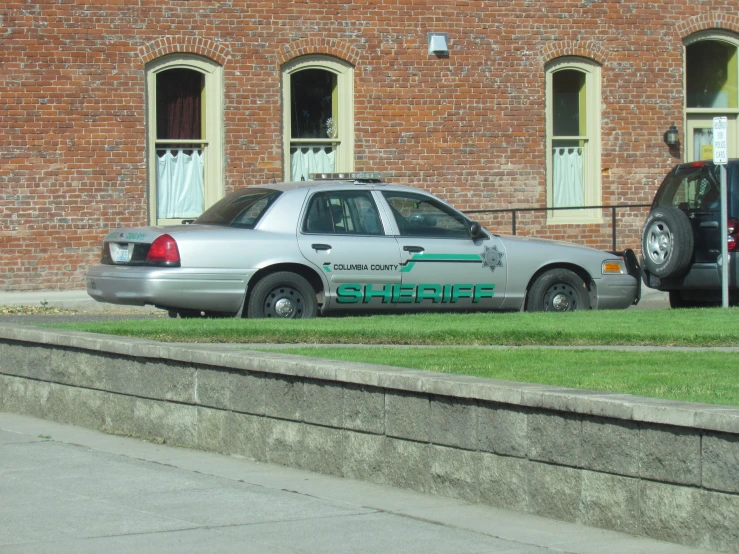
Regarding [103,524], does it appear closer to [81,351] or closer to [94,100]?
[81,351]

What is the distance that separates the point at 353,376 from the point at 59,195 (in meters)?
11.9

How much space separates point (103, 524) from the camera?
6.10 meters

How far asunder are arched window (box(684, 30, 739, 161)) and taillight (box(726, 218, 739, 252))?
735 centimetres

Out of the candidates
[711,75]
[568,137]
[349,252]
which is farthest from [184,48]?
[711,75]

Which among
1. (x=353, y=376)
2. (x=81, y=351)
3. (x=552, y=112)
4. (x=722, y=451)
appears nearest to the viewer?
(x=722, y=451)

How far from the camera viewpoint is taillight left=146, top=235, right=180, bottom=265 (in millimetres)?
11836

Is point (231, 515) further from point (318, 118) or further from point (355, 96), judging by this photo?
point (318, 118)

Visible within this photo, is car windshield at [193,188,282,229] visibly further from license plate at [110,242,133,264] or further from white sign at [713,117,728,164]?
white sign at [713,117,728,164]

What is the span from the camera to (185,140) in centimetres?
1891

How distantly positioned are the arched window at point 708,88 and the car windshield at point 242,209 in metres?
10.3

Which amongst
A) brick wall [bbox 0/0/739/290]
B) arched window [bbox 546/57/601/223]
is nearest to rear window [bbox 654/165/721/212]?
brick wall [bbox 0/0/739/290]

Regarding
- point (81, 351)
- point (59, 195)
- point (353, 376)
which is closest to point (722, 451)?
point (353, 376)

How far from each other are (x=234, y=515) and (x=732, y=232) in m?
8.94

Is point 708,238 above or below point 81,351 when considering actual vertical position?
above
